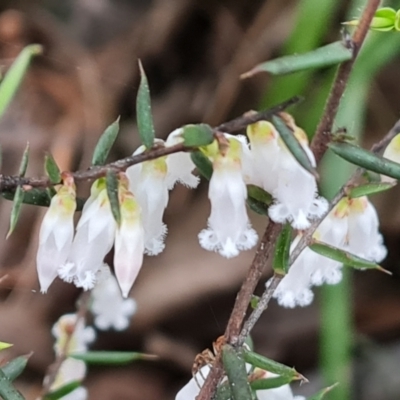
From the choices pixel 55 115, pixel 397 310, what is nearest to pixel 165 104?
pixel 55 115

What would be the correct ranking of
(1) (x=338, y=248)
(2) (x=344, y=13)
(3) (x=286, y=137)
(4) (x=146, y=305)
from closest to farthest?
(3) (x=286, y=137) → (1) (x=338, y=248) → (4) (x=146, y=305) → (2) (x=344, y=13)

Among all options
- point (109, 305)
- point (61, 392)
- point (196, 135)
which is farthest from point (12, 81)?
point (196, 135)

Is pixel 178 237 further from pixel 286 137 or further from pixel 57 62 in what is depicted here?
pixel 286 137

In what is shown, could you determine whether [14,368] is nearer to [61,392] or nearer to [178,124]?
[61,392]

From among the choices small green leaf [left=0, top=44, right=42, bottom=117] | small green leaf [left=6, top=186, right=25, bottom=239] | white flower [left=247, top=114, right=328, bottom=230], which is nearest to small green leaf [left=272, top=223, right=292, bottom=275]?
white flower [left=247, top=114, right=328, bottom=230]

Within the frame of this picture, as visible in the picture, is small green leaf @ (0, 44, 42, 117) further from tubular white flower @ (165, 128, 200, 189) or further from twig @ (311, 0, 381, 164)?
twig @ (311, 0, 381, 164)

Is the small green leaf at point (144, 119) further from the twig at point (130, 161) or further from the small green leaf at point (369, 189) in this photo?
the small green leaf at point (369, 189)

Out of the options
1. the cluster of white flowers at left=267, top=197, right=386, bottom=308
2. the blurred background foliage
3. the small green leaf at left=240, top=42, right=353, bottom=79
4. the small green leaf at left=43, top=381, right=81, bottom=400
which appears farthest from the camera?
the blurred background foliage
